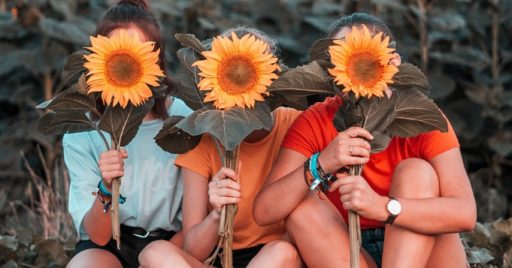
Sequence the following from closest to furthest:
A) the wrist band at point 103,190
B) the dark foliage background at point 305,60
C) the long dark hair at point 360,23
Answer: the wrist band at point 103,190, the long dark hair at point 360,23, the dark foliage background at point 305,60

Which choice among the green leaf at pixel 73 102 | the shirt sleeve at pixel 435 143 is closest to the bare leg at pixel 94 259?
the green leaf at pixel 73 102

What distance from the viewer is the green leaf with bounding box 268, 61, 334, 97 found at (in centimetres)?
356

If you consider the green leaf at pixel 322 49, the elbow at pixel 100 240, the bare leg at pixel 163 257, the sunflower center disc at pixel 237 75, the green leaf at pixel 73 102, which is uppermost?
the green leaf at pixel 322 49

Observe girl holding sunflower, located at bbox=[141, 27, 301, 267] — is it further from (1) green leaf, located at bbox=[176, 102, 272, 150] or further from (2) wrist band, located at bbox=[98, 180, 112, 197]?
(2) wrist band, located at bbox=[98, 180, 112, 197]

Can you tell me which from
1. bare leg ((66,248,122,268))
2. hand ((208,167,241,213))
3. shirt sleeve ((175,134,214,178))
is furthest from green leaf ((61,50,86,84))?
bare leg ((66,248,122,268))

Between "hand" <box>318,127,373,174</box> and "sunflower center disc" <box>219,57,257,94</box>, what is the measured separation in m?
0.35

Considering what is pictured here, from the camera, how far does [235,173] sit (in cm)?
365

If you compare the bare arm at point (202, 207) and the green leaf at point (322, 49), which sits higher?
the green leaf at point (322, 49)

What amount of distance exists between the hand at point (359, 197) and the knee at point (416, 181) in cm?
16

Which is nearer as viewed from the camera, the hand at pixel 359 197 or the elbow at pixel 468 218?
the hand at pixel 359 197

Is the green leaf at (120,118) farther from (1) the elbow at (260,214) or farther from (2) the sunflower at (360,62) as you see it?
(2) the sunflower at (360,62)

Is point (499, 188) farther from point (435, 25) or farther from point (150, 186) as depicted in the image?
point (150, 186)

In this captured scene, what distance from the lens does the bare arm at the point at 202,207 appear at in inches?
142

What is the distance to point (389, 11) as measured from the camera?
7.48m
